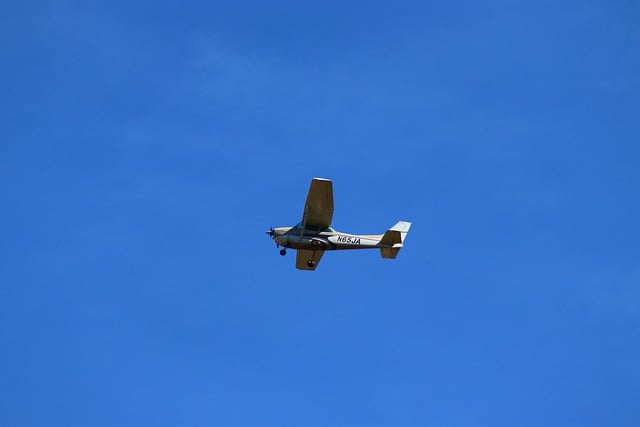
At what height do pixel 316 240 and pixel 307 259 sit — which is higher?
pixel 307 259

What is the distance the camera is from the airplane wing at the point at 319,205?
137ft

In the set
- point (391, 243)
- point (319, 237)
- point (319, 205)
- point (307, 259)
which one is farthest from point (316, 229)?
point (391, 243)

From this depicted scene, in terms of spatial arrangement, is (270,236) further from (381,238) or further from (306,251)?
(381,238)

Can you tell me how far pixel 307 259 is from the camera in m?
46.4

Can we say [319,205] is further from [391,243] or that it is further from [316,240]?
[391,243]

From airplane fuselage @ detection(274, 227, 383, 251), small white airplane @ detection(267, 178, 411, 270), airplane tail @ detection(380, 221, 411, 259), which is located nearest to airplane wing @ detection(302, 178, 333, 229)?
small white airplane @ detection(267, 178, 411, 270)

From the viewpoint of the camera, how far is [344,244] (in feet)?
147

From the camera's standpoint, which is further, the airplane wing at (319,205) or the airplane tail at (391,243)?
the airplane tail at (391,243)

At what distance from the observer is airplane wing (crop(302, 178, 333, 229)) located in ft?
137

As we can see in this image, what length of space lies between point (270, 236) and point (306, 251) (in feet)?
6.95

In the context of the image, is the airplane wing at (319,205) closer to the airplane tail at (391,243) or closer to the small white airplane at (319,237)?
the small white airplane at (319,237)

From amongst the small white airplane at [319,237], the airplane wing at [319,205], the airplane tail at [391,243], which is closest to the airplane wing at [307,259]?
the small white airplane at [319,237]

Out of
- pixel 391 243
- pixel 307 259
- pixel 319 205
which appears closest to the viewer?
pixel 319 205

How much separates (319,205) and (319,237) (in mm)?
2091
